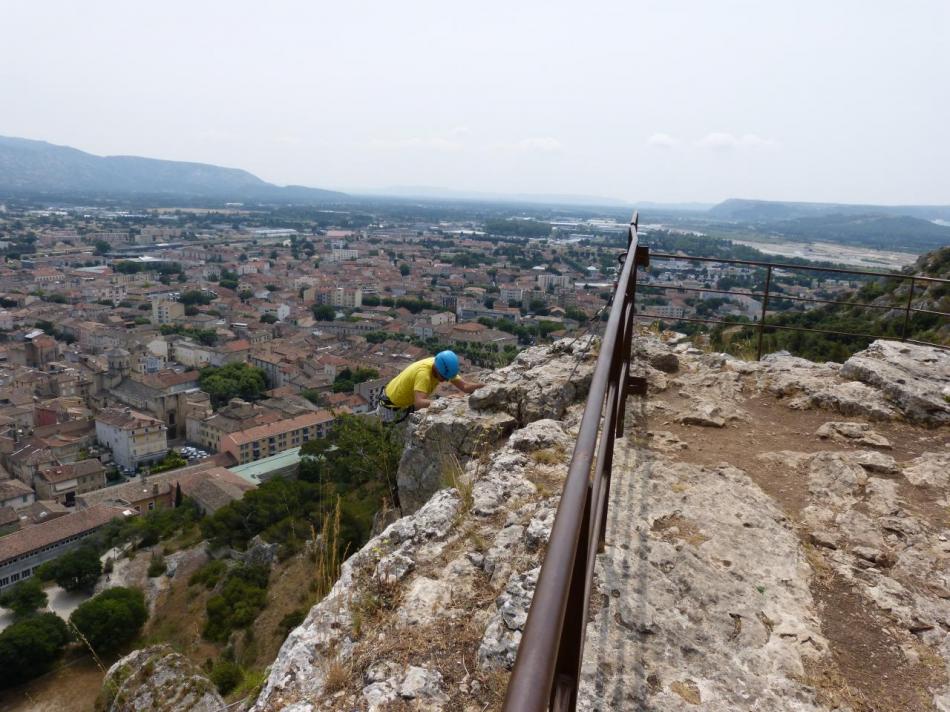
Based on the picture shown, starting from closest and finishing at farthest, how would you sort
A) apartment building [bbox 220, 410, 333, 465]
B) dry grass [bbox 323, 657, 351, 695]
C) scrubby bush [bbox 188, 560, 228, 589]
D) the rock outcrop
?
the rock outcrop < dry grass [bbox 323, 657, 351, 695] < scrubby bush [bbox 188, 560, 228, 589] < apartment building [bbox 220, 410, 333, 465]

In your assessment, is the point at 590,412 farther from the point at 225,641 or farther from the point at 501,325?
the point at 501,325

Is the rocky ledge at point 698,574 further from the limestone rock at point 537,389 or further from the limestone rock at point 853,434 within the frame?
the limestone rock at point 537,389

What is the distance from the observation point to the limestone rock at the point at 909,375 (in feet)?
12.9

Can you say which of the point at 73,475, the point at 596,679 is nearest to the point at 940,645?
the point at 596,679

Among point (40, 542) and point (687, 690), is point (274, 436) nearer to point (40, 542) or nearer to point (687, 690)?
point (40, 542)

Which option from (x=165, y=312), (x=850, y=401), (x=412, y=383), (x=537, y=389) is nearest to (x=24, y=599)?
(x=412, y=383)

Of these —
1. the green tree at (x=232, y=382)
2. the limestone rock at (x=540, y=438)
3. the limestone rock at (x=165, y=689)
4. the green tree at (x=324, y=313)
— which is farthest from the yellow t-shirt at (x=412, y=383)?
the green tree at (x=324, y=313)

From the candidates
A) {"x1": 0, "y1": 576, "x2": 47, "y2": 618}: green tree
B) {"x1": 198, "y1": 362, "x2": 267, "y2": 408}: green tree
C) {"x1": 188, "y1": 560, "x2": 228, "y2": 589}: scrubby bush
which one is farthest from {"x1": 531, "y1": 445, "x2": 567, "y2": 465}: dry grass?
{"x1": 198, "y1": 362, "x2": 267, "y2": 408}: green tree

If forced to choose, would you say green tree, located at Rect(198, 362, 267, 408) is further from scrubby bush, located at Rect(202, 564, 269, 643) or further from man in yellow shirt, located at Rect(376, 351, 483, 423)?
man in yellow shirt, located at Rect(376, 351, 483, 423)

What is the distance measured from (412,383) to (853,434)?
10.2 feet

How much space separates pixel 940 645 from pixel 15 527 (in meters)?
32.9

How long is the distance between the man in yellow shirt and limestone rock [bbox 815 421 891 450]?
245 centimetres

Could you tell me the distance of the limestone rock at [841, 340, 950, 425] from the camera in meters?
3.94

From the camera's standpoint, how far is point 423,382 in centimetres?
516
